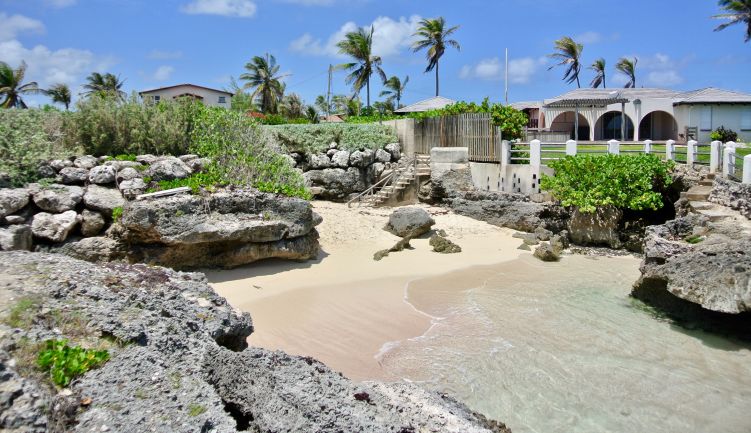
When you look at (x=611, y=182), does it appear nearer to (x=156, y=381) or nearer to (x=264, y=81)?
(x=156, y=381)

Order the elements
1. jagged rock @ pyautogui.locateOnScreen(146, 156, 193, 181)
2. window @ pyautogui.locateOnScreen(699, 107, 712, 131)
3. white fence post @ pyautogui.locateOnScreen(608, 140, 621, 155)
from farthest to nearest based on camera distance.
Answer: window @ pyautogui.locateOnScreen(699, 107, 712, 131)
white fence post @ pyautogui.locateOnScreen(608, 140, 621, 155)
jagged rock @ pyautogui.locateOnScreen(146, 156, 193, 181)

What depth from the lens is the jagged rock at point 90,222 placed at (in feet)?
36.9

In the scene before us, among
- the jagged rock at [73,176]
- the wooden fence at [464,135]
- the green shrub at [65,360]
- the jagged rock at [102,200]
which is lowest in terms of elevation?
the green shrub at [65,360]

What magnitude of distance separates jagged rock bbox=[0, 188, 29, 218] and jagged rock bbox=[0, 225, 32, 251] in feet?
1.27

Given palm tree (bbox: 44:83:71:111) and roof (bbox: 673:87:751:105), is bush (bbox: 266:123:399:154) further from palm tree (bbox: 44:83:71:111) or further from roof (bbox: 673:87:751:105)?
palm tree (bbox: 44:83:71:111)


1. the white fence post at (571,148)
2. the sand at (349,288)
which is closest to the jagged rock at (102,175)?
the sand at (349,288)

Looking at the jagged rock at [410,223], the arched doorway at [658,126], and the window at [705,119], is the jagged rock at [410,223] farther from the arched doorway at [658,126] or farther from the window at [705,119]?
the arched doorway at [658,126]

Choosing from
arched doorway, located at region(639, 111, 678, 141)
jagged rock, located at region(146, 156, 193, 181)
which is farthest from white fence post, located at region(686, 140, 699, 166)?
arched doorway, located at region(639, 111, 678, 141)

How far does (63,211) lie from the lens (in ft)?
36.5

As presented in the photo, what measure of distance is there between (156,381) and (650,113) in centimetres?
3733

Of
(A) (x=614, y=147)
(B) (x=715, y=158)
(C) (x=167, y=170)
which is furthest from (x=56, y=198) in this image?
(B) (x=715, y=158)

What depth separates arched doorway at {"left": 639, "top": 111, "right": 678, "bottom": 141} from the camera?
3359cm

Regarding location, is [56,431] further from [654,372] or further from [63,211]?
[63,211]

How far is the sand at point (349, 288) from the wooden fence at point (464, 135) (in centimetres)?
312
